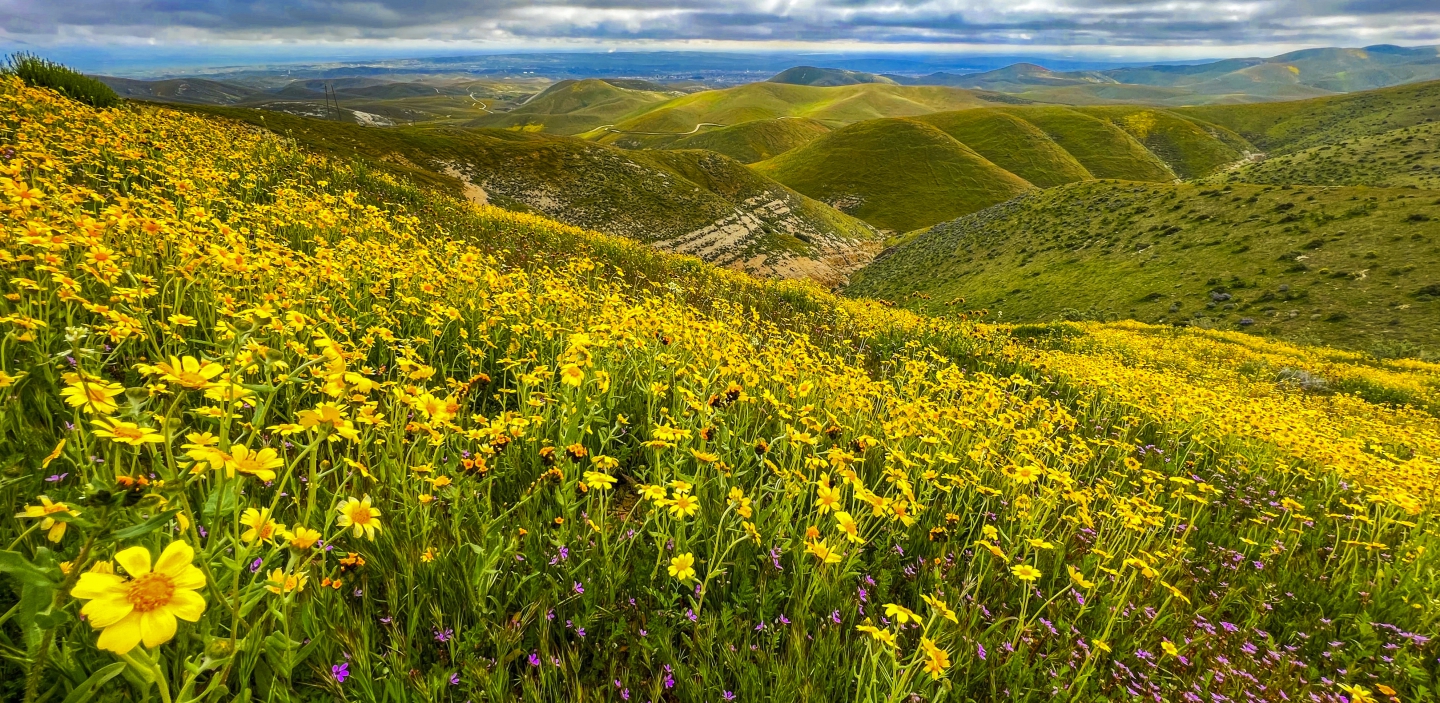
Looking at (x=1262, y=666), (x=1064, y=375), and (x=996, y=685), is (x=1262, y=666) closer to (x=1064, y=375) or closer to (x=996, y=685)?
(x=996, y=685)

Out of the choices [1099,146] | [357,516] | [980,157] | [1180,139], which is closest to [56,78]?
[357,516]

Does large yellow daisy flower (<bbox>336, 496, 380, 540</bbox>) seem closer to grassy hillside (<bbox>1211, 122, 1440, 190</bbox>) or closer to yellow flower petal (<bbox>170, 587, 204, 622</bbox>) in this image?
yellow flower petal (<bbox>170, 587, 204, 622</bbox>)

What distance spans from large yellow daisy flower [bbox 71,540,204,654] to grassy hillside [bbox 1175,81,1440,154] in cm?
16872

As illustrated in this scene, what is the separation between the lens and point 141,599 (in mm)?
1373

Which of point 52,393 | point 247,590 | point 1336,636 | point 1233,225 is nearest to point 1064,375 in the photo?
point 1336,636

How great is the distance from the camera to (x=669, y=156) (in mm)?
66750

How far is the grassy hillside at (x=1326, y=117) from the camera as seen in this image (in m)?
119

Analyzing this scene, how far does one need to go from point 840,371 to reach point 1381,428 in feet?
35.2

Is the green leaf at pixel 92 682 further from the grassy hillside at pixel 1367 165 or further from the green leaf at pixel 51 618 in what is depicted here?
the grassy hillside at pixel 1367 165

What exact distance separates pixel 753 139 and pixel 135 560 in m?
148

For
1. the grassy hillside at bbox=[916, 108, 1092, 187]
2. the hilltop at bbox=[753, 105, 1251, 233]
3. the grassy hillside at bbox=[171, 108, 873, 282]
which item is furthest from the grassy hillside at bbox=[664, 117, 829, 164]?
the grassy hillside at bbox=[171, 108, 873, 282]

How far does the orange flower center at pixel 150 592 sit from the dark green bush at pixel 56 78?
19816 millimetres

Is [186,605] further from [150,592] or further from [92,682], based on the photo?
[92,682]

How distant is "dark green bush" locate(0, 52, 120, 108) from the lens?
14180 mm
